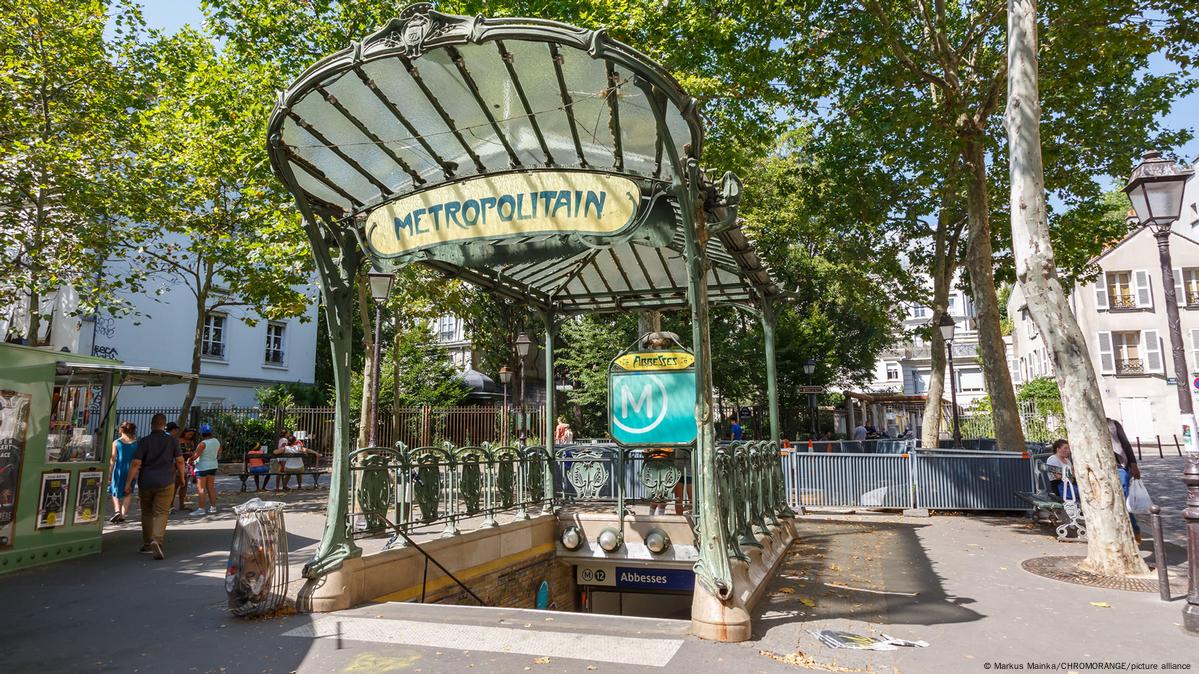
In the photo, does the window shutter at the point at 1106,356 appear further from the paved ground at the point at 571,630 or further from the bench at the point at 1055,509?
the paved ground at the point at 571,630

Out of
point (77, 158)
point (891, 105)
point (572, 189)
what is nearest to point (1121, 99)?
point (891, 105)

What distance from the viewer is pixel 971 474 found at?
13.7 meters

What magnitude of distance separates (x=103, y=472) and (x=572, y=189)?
7781 mm

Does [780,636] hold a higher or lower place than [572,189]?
lower

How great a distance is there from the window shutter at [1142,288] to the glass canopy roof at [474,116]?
38.7 m

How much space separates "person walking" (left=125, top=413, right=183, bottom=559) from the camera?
8531 millimetres

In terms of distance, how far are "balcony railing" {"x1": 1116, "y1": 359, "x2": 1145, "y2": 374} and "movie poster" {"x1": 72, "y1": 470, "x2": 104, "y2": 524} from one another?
42973mm

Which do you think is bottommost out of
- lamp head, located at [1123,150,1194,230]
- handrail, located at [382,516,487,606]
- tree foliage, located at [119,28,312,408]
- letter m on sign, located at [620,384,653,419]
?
handrail, located at [382,516,487,606]

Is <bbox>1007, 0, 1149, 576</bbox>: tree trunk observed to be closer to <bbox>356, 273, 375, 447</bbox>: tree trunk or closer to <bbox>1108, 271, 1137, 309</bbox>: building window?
<bbox>356, 273, 375, 447</bbox>: tree trunk

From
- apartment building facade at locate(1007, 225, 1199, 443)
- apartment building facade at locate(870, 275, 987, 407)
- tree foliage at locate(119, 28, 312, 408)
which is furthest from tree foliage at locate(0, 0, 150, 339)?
apartment building facade at locate(870, 275, 987, 407)

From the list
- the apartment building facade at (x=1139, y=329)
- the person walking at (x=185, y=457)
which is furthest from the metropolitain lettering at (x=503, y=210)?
the apartment building facade at (x=1139, y=329)

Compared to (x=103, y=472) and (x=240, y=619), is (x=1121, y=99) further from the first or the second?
(x=103, y=472)

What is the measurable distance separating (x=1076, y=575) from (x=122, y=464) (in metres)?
13.8

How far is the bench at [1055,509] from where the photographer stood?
10.5 meters
